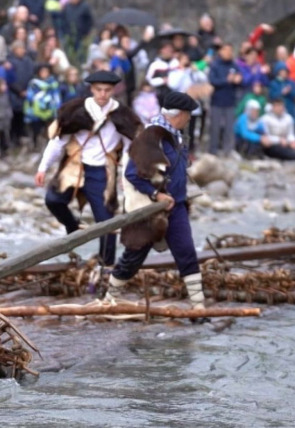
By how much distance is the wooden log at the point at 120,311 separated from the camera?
10680 mm

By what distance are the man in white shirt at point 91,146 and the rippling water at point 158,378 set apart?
1526mm

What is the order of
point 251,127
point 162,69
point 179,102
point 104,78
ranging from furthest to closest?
point 251,127
point 162,69
point 104,78
point 179,102

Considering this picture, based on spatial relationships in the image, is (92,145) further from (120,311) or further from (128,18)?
(128,18)

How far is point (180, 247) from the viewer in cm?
1128

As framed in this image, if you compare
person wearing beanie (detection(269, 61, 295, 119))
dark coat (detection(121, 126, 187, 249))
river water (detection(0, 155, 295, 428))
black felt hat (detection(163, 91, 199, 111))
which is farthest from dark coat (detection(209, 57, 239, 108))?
black felt hat (detection(163, 91, 199, 111))

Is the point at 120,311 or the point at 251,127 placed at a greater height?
the point at 120,311

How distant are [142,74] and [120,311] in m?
13.6

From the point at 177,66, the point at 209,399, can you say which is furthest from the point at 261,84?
the point at 209,399

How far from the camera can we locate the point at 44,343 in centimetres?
1051

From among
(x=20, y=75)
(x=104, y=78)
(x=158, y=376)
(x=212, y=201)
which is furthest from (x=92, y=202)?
(x=20, y=75)

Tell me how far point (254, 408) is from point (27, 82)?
13739mm

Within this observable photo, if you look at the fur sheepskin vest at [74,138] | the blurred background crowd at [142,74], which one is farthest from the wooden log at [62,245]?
the blurred background crowd at [142,74]

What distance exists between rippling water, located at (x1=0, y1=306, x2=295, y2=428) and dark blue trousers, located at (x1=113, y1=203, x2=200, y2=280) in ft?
1.55

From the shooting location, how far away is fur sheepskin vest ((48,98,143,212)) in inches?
475
